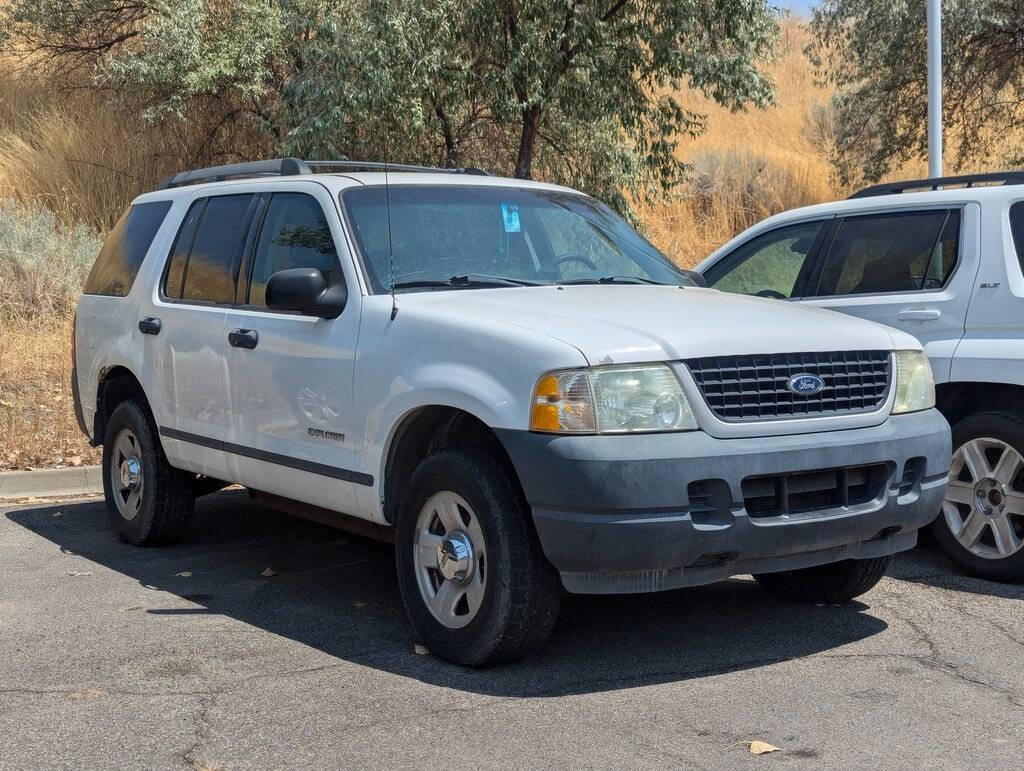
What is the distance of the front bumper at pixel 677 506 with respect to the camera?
180 inches

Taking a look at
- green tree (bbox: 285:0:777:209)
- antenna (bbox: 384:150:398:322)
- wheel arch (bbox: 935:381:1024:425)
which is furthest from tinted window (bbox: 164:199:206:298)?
green tree (bbox: 285:0:777:209)

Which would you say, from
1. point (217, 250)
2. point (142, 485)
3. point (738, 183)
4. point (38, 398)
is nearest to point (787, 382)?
point (217, 250)

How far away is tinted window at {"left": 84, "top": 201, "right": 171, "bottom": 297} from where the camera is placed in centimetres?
759

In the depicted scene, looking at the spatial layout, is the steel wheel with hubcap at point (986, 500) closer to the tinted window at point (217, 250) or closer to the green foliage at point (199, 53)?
the tinted window at point (217, 250)

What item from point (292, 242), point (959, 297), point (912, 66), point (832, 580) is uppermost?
point (912, 66)

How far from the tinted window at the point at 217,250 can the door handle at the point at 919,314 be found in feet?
11.2

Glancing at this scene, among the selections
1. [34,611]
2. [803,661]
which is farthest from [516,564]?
[34,611]

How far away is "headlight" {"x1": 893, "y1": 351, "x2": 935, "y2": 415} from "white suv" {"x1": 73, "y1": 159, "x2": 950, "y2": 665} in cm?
1

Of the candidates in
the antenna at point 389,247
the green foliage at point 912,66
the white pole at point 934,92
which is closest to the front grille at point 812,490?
the antenna at point 389,247

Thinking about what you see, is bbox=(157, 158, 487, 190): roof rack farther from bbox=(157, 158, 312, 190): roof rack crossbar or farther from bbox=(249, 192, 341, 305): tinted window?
bbox=(249, 192, 341, 305): tinted window

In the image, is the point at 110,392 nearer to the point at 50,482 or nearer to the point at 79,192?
the point at 50,482

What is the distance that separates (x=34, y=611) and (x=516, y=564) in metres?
2.60

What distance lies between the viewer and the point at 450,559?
5.09 metres

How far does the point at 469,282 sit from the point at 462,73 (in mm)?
9810
